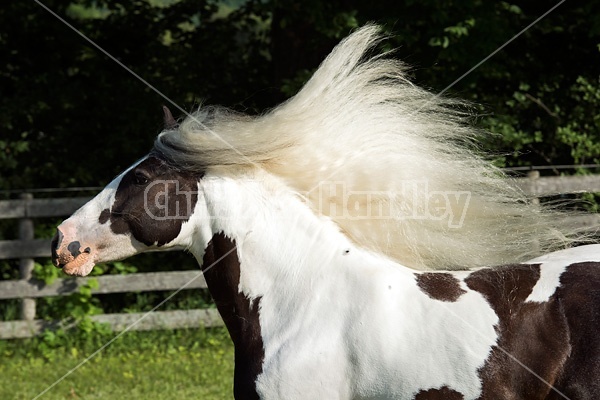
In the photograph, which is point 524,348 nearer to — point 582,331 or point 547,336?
point 547,336

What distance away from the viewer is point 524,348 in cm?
301

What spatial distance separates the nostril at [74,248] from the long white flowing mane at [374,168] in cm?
55

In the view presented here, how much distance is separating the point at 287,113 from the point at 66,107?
7676 millimetres

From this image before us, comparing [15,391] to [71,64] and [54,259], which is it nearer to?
[54,259]

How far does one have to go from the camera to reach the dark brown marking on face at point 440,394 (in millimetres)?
3004

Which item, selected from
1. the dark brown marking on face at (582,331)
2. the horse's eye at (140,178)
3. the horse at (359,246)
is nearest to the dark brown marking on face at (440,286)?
the horse at (359,246)

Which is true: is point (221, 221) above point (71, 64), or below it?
below

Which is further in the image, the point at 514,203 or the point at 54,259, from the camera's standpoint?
the point at 514,203

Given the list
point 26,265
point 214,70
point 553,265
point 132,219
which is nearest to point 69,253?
point 132,219

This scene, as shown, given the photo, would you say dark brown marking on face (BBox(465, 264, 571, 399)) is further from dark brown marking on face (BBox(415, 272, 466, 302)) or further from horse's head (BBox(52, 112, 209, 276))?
horse's head (BBox(52, 112, 209, 276))

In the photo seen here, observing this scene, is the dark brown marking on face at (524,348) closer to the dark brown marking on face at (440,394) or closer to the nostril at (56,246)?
the dark brown marking on face at (440,394)

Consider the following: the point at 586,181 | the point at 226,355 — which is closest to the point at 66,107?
the point at 226,355

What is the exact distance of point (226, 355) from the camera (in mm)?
7109

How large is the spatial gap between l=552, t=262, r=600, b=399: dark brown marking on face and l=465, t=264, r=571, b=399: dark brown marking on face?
0.03m
